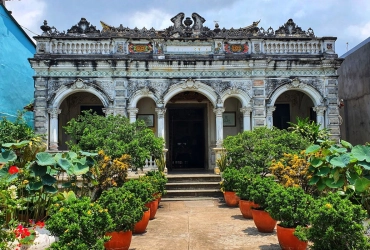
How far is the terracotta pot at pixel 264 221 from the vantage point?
19.6 feet

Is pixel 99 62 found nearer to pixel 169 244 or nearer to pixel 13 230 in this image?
pixel 169 244

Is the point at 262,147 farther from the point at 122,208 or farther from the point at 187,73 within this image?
the point at 187,73

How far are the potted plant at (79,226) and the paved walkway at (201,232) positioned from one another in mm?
1619

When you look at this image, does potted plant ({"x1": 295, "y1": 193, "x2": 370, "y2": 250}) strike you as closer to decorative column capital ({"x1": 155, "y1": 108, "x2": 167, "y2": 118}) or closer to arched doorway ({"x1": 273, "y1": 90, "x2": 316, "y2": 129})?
decorative column capital ({"x1": 155, "y1": 108, "x2": 167, "y2": 118})

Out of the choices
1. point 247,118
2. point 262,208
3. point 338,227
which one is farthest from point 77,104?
point 338,227

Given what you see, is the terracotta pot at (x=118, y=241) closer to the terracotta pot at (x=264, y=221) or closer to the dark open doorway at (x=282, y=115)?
the terracotta pot at (x=264, y=221)

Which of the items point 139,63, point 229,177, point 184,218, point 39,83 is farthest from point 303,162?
point 39,83

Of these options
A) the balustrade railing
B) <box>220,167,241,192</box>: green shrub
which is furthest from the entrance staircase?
the balustrade railing

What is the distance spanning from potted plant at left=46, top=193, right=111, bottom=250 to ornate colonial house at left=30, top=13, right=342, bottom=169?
7150 millimetres

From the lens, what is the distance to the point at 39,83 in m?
11.0

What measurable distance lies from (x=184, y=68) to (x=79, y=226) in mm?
8175

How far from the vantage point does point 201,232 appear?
617cm

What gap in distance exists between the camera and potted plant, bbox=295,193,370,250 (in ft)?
12.5

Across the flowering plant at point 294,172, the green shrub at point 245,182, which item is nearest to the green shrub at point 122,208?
the green shrub at point 245,182
